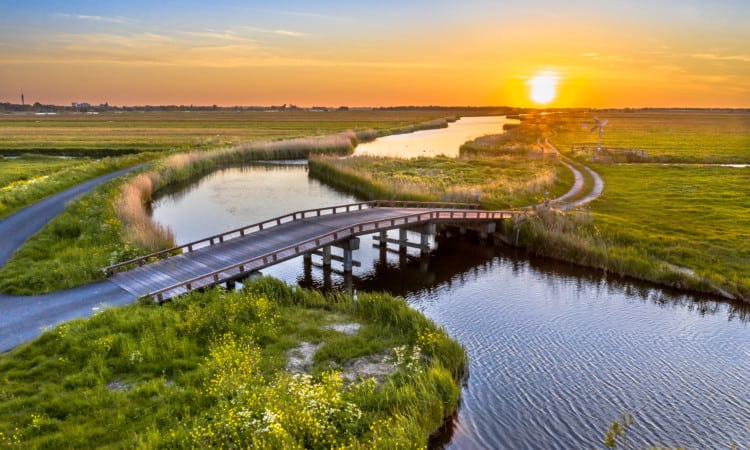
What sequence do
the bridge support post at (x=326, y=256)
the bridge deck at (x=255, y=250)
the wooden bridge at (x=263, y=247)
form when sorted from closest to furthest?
the bridge deck at (x=255, y=250) < the wooden bridge at (x=263, y=247) < the bridge support post at (x=326, y=256)

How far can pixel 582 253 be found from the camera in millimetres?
26828

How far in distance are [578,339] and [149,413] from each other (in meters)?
15.5

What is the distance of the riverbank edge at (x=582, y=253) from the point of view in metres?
22.8

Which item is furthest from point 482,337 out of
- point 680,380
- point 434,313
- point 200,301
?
point 200,301

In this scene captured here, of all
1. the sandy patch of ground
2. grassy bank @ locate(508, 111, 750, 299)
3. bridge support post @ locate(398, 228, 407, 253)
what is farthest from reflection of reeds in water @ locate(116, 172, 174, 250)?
grassy bank @ locate(508, 111, 750, 299)

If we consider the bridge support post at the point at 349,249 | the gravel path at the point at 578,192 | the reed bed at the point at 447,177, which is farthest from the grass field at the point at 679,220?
the bridge support post at the point at 349,249

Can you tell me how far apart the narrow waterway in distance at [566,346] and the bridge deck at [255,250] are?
2.17m

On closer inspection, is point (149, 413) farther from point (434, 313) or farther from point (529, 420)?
point (434, 313)

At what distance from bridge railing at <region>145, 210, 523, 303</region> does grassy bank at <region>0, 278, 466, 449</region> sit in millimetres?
818

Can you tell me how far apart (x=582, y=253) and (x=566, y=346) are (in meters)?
10.4

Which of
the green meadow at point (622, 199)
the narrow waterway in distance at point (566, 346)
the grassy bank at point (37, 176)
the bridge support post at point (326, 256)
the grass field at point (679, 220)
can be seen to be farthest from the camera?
the grassy bank at point (37, 176)

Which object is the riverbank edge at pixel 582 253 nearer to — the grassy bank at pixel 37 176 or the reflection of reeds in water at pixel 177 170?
the reflection of reeds in water at pixel 177 170

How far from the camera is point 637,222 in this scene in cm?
3181

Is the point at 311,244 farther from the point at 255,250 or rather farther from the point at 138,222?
the point at 138,222
